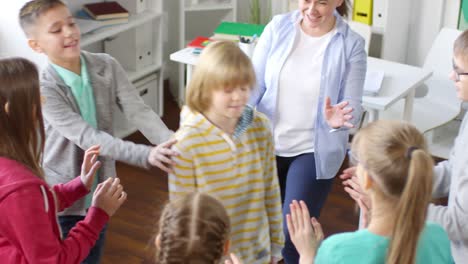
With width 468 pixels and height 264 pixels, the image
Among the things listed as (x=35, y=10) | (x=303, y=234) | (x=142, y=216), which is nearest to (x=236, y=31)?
(x=142, y=216)

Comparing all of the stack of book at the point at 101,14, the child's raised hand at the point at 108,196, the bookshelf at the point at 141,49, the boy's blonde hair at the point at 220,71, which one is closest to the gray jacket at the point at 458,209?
the boy's blonde hair at the point at 220,71

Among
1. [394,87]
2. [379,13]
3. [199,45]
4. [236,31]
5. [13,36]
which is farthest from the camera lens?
[379,13]

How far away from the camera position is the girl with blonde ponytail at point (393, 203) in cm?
167

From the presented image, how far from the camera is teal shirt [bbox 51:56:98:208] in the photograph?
2.39m

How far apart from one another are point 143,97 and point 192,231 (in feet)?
10.7

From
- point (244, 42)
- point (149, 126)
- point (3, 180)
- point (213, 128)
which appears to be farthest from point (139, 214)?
point (3, 180)

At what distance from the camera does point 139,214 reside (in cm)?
378

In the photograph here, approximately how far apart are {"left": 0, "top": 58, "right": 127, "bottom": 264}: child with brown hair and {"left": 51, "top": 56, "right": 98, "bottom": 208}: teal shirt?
0.40 meters

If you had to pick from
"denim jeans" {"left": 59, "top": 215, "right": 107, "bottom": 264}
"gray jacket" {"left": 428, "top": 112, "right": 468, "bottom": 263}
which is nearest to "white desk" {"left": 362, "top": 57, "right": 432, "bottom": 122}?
"gray jacket" {"left": 428, "top": 112, "right": 468, "bottom": 263}

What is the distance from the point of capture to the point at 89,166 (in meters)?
2.24

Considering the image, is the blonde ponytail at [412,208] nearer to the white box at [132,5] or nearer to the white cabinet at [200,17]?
the white box at [132,5]

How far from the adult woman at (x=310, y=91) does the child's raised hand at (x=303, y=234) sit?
2.11 feet

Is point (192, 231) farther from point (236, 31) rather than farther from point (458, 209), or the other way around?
point (236, 31)

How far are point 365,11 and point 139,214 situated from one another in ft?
6.25
